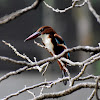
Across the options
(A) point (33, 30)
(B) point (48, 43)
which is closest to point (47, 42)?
(B) point (48, 43)

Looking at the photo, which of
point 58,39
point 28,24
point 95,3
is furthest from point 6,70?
point 58,39

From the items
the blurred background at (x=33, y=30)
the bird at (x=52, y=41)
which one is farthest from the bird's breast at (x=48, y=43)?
the blurred background at (x=33, y=30)

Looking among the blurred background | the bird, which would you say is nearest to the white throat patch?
the bird

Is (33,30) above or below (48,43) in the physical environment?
above

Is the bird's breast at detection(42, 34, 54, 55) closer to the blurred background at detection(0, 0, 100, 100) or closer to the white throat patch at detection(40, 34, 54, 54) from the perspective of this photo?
the white throat patch at detection(40, 34, 54, 54)

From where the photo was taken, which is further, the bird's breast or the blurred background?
the blurred background

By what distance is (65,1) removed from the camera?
141 inches

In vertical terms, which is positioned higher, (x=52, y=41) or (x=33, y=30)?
(x=33, y=30)

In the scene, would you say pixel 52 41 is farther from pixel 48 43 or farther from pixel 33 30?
pixel 33 30

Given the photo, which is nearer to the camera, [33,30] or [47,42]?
[47,42]

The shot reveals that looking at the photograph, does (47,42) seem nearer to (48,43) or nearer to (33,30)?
(48,43)

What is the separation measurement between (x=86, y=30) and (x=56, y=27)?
0.84 meters

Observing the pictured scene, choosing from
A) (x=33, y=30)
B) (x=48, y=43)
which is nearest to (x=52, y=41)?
(x=48, y=43)

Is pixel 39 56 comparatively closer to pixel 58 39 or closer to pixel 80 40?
pixel 80 40
